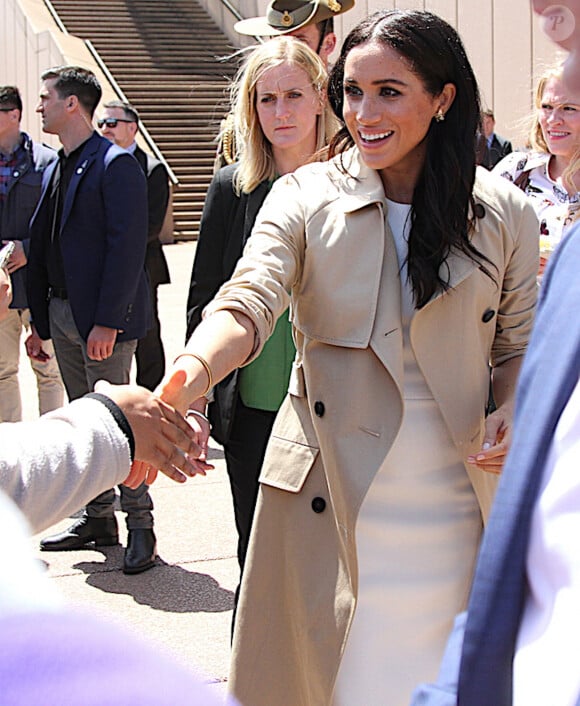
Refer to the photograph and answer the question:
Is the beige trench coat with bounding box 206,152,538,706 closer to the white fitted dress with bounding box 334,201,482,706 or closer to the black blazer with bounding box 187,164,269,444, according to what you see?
the white fitted dress with bounding box 334,201,482,706

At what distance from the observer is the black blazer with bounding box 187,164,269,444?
156 inches

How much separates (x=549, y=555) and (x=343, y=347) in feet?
5.33

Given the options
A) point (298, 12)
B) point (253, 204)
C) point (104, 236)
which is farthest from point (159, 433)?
point (104, 236)

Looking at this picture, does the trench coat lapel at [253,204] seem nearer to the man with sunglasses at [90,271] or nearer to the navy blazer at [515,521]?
the man with sunglasses at [90,271]

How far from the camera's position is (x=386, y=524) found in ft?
9.55

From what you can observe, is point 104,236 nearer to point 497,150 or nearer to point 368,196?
point 368,196

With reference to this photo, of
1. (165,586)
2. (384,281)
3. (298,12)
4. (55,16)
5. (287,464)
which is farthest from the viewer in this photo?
(55,16)

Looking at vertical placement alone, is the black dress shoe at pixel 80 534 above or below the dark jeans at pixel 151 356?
below

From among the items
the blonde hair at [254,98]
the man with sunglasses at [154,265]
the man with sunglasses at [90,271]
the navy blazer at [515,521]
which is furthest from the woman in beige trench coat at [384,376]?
the man with sunglasses at [154,265]

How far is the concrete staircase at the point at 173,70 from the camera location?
22578 millimetres

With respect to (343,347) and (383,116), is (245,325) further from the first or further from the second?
(383,116)

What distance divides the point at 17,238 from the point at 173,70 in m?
19.0

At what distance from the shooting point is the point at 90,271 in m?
5.59

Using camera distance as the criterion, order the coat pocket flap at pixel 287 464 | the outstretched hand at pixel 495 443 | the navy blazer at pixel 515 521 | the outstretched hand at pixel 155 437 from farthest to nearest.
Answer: the coat pocket flap at pixel 287 464
the outstretched hand at pixel 495 443
the outstretched hand at pixel 155 437
the navy blazer at pixel 515 521
